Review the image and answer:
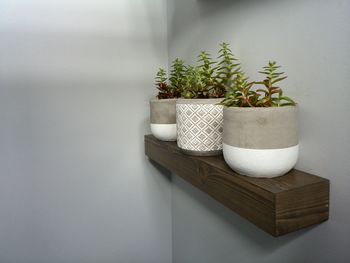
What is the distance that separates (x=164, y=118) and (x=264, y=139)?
0.39m

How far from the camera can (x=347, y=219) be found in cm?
45

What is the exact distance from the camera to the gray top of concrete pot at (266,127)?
0.44 m

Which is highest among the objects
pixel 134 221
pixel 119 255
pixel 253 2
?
pixel 253 2

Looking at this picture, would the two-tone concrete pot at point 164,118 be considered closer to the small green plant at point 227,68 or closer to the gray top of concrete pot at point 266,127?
the small green plant at point 227,68

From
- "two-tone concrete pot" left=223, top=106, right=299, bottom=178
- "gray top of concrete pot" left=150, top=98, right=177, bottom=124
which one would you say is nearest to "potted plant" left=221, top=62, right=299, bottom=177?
"two-tone concrete pot" left=223, top=106, right=299, bottom=178

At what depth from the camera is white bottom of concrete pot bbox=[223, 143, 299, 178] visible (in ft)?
1.45

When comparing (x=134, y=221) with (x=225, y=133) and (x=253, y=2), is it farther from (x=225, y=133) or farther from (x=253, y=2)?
(x=253, y=2)

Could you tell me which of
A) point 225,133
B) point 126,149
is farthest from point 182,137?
point 126,149

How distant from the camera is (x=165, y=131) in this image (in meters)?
0.79

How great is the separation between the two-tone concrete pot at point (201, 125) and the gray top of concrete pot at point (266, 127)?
5.2 inches

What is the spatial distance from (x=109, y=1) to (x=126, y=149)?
545 millimetres

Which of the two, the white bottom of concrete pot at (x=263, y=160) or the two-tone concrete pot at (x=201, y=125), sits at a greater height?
the two-tone concrete pot at (x=201, y=125)

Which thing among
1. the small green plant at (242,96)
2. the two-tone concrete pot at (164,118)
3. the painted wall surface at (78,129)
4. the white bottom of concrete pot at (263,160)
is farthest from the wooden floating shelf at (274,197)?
the painted wall surface at (78,129)

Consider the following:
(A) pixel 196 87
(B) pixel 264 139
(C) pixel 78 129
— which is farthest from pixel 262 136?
(C) pixel 78 129
